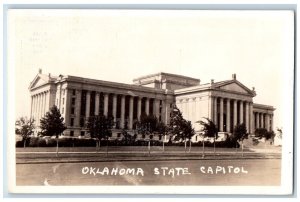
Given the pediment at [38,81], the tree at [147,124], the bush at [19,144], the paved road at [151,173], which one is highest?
the pediment at [38,81]

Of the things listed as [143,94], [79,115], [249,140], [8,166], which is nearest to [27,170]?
[8,166]

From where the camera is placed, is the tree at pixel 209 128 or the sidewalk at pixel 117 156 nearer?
the sidewalk at pixel 117 156

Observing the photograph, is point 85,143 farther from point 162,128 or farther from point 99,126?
point 162,128

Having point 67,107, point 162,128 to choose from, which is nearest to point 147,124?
point 162,128

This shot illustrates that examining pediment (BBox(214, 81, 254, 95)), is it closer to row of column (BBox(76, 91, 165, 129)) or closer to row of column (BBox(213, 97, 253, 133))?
row of column (BBox(213, 97, 253, 133))

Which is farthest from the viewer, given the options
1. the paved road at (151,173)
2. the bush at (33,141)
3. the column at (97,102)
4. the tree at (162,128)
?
the tree at (162,128)

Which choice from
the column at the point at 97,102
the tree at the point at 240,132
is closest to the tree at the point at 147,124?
the column at the point at 97,102

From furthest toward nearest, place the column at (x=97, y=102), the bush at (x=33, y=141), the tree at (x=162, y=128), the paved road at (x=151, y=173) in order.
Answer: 1. the tree at (x=162, y=128)
2. the column at (x=97, y=102)
3. the bush at (x=33, y=141)
4. the paved road at (x=151, y=173)

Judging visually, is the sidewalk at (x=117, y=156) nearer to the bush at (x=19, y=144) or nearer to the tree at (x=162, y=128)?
the bush at (x=19, y=144)
